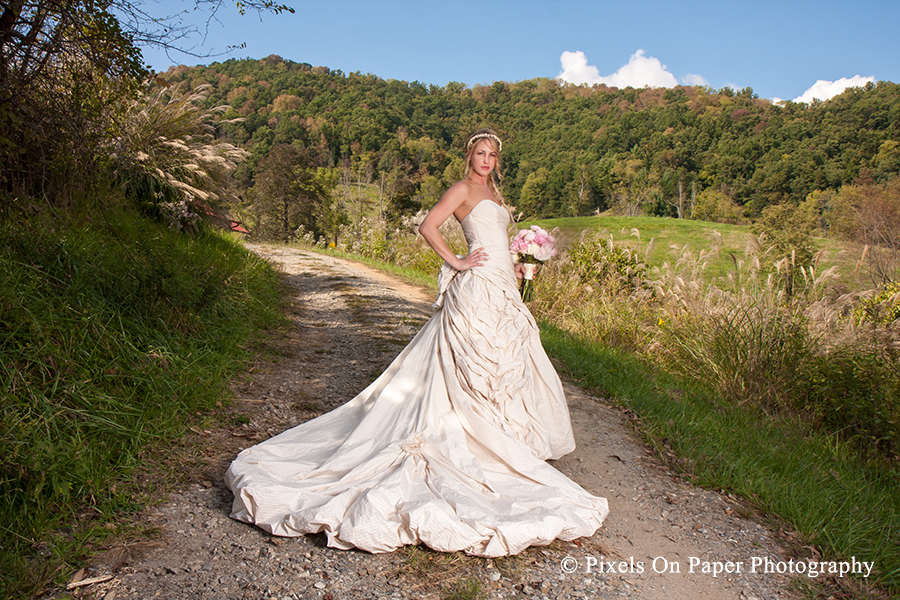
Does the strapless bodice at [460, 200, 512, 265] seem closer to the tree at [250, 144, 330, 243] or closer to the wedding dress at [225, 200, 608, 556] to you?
the wedding dress at [225, 200, 608, 556]

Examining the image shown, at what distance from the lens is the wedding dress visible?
238cm

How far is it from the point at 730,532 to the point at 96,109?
5748 millimetres

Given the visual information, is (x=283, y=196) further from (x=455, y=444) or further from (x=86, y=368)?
(x=455, y=444)

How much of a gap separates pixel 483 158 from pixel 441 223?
0.58 m

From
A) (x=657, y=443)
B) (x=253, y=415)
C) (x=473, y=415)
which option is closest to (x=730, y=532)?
(x=657, y=443)

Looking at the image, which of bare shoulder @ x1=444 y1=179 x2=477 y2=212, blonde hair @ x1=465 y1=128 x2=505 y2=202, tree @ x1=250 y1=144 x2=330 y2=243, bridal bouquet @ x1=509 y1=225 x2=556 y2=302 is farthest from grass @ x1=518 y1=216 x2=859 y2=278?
tree @ x1=250 y1=144 x2=330 y2=243

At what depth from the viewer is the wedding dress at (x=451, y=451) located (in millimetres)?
2381

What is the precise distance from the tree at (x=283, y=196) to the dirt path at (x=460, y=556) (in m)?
32.0

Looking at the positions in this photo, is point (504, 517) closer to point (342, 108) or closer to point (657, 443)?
point (657, 443)

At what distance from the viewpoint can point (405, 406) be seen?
3137 millimetres

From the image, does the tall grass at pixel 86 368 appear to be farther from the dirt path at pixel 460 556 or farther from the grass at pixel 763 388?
the grass at pixel 763 388

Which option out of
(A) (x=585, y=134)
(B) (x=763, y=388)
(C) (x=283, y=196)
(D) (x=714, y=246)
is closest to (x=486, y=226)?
(B) (x=763, y=388)

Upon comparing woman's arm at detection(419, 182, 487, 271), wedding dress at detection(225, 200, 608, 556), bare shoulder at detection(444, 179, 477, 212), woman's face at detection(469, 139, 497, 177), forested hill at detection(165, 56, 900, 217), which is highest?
forested hill at detection(165, 56, 900, 217)

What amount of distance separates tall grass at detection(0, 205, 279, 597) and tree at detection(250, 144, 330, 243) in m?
29.9
